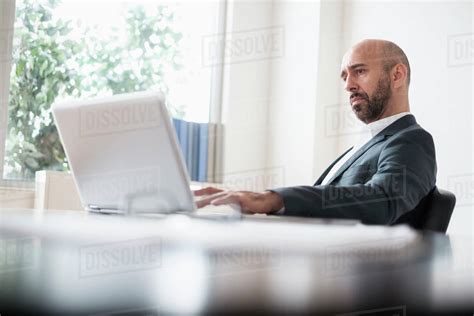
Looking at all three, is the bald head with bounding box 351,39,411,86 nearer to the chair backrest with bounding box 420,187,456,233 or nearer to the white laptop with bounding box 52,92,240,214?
the chair backrest with bounding box 420,187,456,233

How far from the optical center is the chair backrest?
170cm

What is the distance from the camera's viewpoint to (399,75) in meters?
2.43

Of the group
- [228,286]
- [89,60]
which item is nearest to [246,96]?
[89,60]

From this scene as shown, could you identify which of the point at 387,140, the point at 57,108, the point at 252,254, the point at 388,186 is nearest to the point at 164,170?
the point at 57,108

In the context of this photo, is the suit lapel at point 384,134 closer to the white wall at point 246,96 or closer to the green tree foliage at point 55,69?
the green tree foliage at point 55,69

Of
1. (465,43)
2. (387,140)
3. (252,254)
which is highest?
(465,43)

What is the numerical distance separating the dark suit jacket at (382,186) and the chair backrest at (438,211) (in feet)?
0.14

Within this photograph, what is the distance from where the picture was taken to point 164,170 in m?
1.55

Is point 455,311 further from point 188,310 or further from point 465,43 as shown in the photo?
point 465,43

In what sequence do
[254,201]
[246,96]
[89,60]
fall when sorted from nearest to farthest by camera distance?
[254,201] → [89,60] → [246,96]

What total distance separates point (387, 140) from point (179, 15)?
2.99 metres

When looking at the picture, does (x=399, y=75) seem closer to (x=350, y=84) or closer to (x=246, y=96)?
(x=350, y=84)

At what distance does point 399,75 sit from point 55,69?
8.17 ft

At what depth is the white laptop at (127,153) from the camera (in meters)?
1.52
